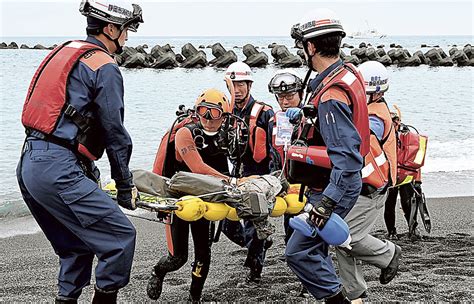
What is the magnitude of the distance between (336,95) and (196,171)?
68.6 inches

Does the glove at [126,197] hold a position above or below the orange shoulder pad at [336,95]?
below

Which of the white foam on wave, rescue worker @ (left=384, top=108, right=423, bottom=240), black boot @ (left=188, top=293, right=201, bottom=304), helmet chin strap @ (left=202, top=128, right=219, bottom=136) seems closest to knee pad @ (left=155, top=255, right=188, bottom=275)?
black boot @ (left=188, top=293, right=201, bottom=304)

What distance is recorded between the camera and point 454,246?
7609 mm

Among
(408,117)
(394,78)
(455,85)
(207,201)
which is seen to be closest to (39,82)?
(207,201)

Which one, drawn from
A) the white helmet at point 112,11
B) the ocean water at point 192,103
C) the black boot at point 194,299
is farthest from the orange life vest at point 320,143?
the ocean water at point 192,103

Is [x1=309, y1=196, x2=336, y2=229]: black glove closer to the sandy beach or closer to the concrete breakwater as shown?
the sandy beach

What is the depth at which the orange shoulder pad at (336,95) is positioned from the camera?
4124 mm

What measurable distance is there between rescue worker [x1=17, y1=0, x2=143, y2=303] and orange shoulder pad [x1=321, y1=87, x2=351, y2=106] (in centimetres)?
126

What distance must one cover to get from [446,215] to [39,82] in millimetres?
6878

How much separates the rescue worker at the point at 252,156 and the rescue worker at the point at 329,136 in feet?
5.74

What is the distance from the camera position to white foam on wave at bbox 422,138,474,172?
1412cm

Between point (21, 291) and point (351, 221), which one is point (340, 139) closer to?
point (351, 221)

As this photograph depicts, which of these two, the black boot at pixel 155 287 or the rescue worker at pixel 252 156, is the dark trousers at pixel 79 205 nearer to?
the black boot at pixel 155 287

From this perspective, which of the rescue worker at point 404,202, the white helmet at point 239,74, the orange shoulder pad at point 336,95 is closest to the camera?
the orange shoulder pad at point 336,95
